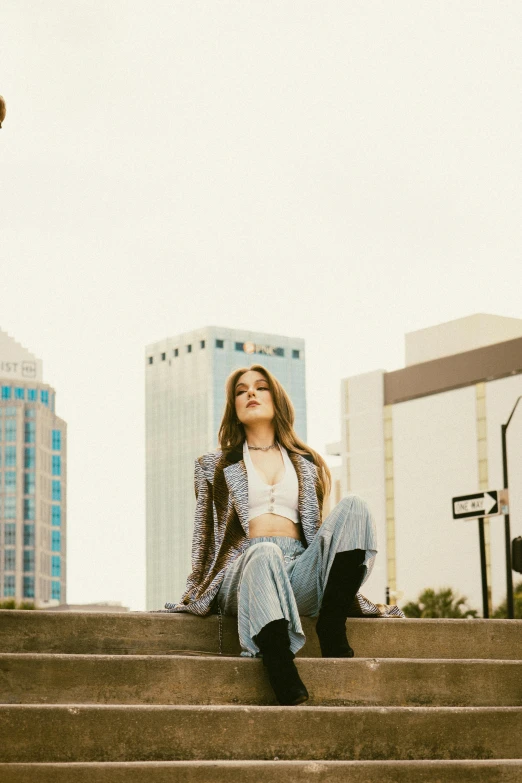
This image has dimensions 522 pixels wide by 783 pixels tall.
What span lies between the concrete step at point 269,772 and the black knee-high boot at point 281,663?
1.70 feet

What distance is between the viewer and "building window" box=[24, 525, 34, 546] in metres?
147

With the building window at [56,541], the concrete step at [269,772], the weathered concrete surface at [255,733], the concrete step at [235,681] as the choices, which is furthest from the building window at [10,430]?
Result: the concrete step at [269,772]

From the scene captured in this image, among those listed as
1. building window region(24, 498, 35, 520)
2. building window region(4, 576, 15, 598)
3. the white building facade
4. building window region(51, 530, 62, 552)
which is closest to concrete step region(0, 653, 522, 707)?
the white building facade

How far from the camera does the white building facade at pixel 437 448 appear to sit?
92812mm

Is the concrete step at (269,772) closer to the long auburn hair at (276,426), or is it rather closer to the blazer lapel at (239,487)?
the blazer lapel at (239,487)

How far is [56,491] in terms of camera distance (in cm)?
15225

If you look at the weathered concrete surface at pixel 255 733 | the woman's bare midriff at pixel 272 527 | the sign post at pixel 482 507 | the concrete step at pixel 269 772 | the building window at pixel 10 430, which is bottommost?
the concrete step at pixel 269 772

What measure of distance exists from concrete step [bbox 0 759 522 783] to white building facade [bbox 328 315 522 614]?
273ft

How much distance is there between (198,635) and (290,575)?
51cm

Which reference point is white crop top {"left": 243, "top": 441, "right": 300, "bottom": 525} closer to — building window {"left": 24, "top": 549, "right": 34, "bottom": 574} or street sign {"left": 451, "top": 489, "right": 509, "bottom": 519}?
street sign {"left": 451, "top": 489, "right": 509, "bottom": 519}

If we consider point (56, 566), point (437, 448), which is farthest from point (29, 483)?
point (437, 448)

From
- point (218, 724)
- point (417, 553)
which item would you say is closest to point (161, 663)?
point (218, 724)

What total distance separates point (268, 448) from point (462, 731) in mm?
2175

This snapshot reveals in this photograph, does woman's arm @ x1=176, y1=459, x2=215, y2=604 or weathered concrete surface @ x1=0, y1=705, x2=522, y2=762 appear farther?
woman's arm @ x1=176, y1=459, x2=215, y2=604
